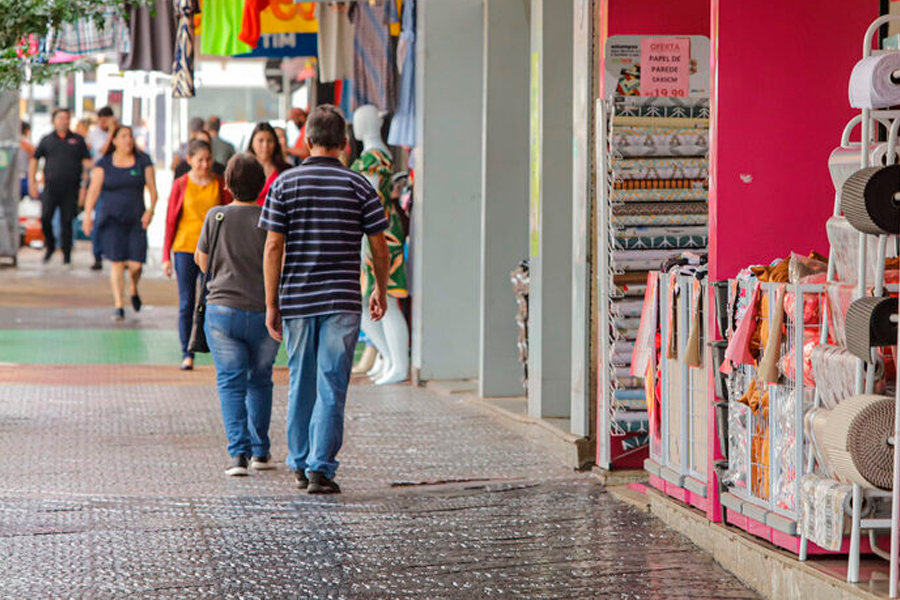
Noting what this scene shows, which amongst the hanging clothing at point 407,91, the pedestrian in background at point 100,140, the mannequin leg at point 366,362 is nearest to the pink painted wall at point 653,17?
the hanging clothing at point 407,91

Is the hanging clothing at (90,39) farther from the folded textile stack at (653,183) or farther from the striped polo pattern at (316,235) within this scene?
the folded textile stack at (653,183)

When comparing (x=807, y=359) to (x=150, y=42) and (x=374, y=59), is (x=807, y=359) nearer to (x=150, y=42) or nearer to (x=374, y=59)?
(x=374, y=59)

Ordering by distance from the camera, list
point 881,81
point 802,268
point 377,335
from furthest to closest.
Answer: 1. point 377,335
2. point 802,268
3. point 881,81

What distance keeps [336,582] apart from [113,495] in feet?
7.26

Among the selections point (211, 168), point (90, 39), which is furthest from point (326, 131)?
point (90, 39)

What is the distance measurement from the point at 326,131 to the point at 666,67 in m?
1.81

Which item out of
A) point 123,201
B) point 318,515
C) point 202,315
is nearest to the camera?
point 318,515

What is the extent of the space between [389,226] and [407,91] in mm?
1392

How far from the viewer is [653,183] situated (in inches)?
321

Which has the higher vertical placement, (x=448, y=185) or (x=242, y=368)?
(x=448, y=185)

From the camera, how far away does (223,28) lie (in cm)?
1570

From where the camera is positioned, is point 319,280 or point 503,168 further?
point 503,168

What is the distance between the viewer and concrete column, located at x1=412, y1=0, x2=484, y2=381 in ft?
40.4

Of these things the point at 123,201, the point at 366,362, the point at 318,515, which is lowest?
the point at 318,515
